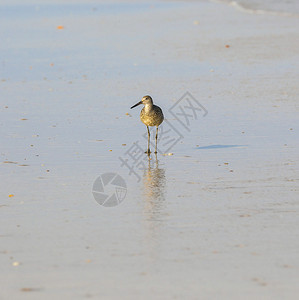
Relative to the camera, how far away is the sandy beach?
5.83m

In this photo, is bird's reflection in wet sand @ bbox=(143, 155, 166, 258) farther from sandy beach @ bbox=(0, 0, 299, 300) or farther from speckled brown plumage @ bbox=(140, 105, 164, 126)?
speckled brown plumage @ bbox=(140, 105, 164, 126)

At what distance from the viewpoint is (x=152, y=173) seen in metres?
9.41

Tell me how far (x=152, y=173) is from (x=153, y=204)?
5.12ft

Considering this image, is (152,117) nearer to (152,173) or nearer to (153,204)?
(152,173)

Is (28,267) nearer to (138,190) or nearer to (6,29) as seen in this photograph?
(138,190)

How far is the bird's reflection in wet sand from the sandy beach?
18 mm

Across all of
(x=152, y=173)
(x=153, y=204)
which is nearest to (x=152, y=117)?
(x=152, y=173)

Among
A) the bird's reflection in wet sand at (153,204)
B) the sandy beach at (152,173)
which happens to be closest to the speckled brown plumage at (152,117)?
the sandy beach at (152,173)

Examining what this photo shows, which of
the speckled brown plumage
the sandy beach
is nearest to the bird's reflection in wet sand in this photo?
the sandy beach

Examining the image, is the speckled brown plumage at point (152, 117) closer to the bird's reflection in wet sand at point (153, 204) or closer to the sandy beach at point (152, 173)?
the sandy beach at point (152, 173)

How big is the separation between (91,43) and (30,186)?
15.1m

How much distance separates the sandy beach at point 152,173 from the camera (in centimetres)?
583

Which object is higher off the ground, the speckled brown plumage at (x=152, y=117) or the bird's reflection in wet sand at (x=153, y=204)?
the speckled brown plumage at (x=152, y=117)

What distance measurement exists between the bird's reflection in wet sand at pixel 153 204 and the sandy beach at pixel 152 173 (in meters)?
0.02
